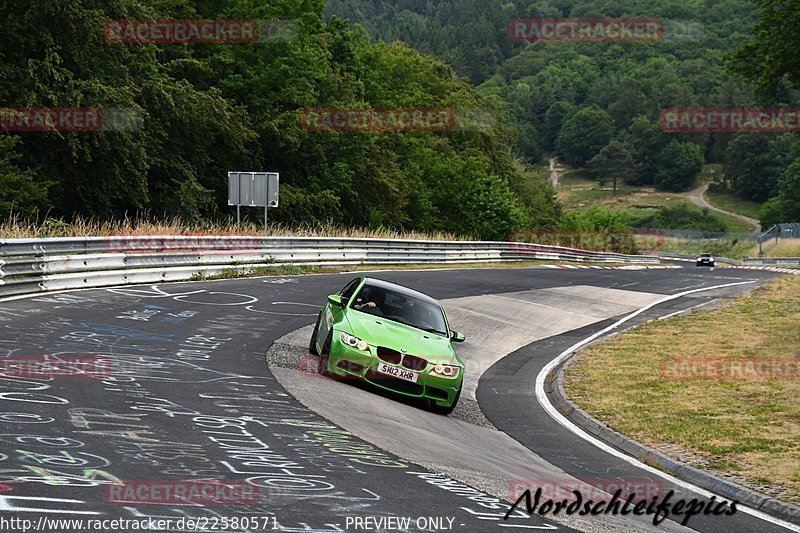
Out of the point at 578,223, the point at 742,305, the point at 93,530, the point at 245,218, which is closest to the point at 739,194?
the point at 578,223

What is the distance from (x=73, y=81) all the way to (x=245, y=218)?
15565mm

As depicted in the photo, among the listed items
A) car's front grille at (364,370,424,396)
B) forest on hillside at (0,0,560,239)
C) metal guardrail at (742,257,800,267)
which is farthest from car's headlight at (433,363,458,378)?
metal guardrail at (742,257,800,267)

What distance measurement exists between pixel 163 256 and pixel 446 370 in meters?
12.6

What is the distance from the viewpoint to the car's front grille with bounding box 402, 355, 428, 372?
1224cm

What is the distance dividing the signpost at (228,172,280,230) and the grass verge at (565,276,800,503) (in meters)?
14.1

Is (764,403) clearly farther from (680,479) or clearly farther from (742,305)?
(742,305)

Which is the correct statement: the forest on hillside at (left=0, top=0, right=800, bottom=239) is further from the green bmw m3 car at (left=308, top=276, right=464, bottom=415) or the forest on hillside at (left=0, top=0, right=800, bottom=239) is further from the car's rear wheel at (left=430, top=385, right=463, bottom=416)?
the car's rear wheel at (left=430, top=385, right=463, bottom=416)

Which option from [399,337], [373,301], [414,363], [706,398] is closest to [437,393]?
[414,363]

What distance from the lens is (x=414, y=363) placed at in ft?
40.2

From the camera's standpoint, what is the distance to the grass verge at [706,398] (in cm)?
1077

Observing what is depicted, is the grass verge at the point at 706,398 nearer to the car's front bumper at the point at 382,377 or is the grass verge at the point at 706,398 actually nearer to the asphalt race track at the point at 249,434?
the asphalt race track at the point at 249,434

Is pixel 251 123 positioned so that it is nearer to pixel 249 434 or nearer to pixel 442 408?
pixel 442 408

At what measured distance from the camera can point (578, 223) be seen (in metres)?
123

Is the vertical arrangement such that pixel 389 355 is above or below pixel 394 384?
above
